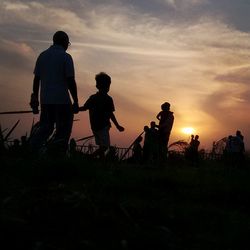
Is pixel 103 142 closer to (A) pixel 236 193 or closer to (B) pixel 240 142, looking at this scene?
(A) pixel 236 193

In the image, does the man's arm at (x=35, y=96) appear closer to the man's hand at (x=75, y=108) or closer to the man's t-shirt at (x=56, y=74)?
the man's t-shirt at (x=56, y=74)

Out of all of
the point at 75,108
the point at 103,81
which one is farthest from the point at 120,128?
the point at 75,108

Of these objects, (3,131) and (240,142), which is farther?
(240,142)

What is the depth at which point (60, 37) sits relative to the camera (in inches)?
313

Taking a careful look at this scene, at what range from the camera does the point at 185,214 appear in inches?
148

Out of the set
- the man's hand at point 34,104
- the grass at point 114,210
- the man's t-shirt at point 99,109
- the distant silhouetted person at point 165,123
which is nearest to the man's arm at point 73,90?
the man's hand at point 34,104

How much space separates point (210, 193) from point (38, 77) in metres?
4.34

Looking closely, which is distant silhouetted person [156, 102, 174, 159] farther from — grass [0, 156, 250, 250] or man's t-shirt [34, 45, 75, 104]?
grass [0, 156, 250, 250]

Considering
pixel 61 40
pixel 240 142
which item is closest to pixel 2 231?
pixel 61 40

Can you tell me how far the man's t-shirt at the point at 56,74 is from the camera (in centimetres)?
790

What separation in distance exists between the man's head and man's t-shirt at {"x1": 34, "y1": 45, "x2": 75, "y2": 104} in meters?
0.06

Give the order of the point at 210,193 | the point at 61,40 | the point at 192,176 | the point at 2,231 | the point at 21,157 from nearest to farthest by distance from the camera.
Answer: the point at 2,231 < the point at 210,193 < the point at 192,176 < the point at 21,157 < the point at 61,40

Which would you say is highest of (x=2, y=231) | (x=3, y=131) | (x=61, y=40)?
(x=61, y=40)

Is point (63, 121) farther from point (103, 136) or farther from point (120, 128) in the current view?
point (120, 128)
